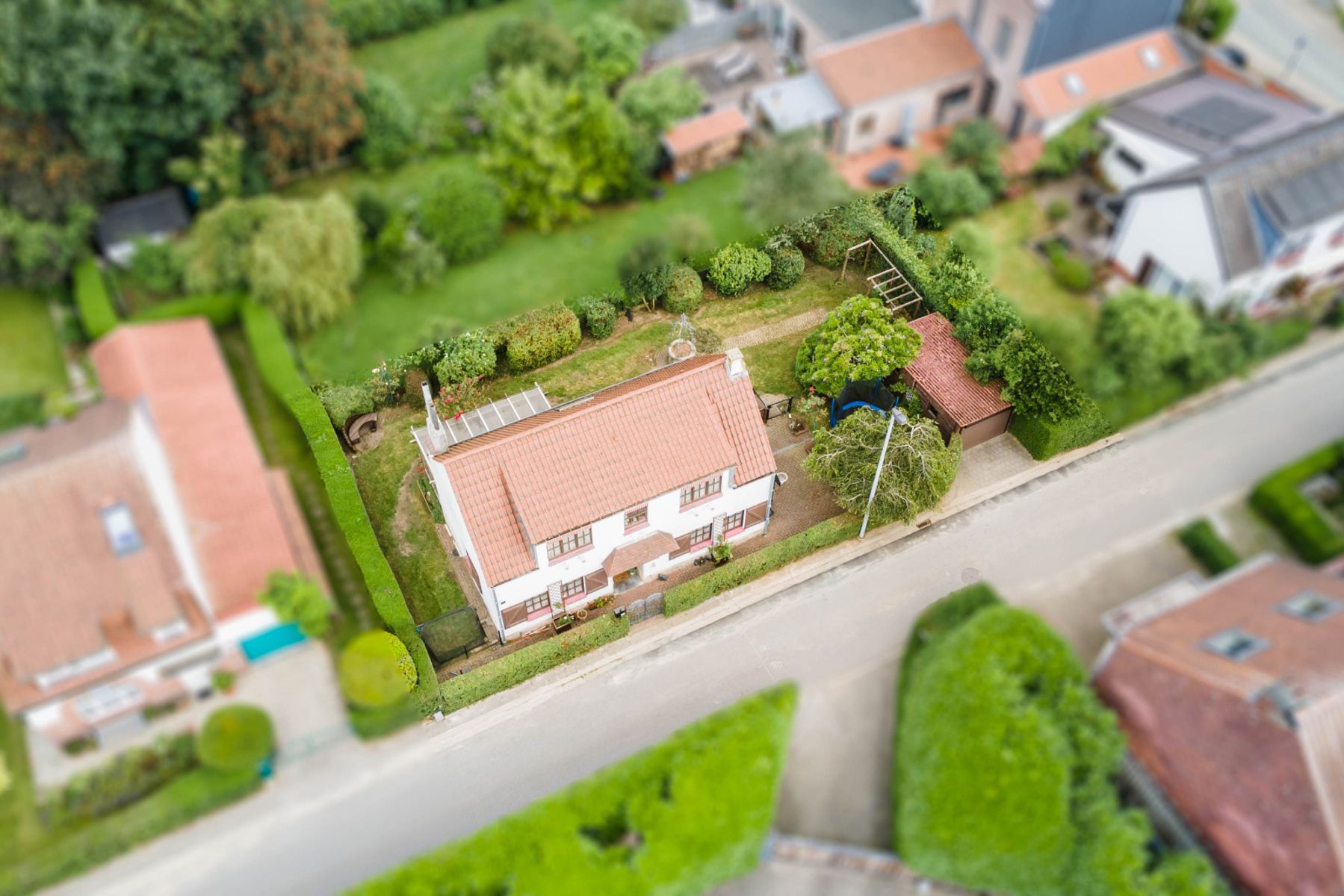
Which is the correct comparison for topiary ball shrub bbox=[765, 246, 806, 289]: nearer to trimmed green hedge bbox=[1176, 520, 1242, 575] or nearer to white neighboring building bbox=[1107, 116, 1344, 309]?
white neighboring building bbox=[1107, 116, 1344, 309]

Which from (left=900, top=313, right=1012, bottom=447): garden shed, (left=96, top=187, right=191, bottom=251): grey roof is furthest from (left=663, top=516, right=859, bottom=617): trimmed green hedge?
(left=96, top=187, right=191, bottom=251): grey roof

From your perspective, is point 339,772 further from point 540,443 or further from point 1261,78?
point 1261,78

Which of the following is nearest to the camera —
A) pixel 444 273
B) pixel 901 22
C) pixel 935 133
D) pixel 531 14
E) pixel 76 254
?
pixel 76 254

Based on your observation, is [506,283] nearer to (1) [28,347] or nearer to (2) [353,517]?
(1) [28,347]

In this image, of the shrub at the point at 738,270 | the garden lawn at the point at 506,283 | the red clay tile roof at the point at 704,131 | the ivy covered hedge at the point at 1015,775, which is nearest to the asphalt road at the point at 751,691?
the ivy covered hedge at the point at 1015,775

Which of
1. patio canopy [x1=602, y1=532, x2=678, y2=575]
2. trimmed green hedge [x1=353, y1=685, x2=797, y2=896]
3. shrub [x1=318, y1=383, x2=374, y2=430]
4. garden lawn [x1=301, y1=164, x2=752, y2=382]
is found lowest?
trimmed green hedge [x1=353, y1=685, x2=797, y2=896]

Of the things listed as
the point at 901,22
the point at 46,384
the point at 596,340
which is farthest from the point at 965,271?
the point at 901,22

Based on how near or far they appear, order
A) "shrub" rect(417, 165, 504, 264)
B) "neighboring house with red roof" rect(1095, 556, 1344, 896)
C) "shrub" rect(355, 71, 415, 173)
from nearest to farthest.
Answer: "neighboring house with red roof" rect(1095, 556, 1344, 896), "shrub" rect(417, 165, 504, 264), "shrub" rect(355, 71, 415, 173)
